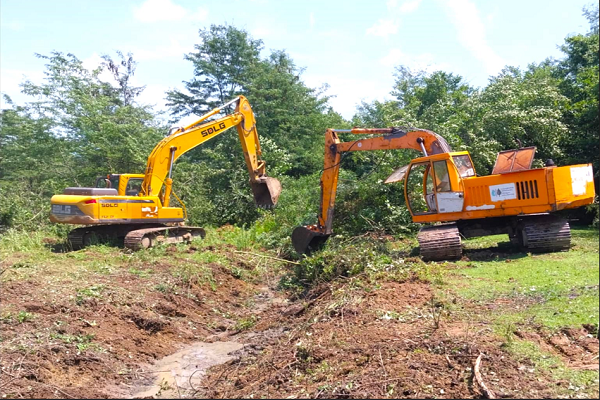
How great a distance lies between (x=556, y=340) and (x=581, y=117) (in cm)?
1315

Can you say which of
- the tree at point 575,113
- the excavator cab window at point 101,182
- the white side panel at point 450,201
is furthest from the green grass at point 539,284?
the excavator cab window at point 101,182

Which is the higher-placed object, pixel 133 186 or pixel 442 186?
pixel 133 186

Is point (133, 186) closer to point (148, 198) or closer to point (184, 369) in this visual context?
point (148, 198)

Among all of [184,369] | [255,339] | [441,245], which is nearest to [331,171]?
[441,245]

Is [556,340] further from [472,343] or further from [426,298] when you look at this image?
[426,298]

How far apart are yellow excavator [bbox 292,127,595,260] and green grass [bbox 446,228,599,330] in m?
0.50

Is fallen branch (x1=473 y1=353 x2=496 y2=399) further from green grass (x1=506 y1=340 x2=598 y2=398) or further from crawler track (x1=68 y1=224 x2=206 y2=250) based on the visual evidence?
crawler track (x1=68 y1=224 x2=206 y2=250)

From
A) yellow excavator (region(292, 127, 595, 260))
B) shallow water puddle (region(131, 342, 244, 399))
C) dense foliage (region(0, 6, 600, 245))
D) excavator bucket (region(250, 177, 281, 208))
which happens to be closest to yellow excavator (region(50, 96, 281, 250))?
excavator bucket (region(250, 177, 281, 208))

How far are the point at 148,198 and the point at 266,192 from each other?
340 centimetres

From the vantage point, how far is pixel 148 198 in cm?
1592

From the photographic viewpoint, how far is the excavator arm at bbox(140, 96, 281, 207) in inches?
634

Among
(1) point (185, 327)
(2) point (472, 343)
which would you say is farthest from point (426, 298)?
(1) point (185, 327)

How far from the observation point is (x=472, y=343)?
18.5 feet

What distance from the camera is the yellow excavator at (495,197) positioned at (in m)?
11.0
